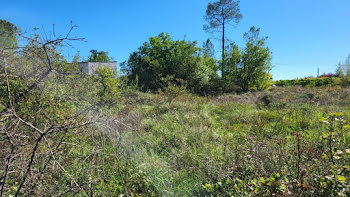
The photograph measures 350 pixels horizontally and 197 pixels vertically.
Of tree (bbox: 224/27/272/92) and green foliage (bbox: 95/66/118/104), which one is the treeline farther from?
green foliage (bbox: 95/66/118/104)

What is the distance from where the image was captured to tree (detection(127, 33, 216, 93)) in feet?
58.3

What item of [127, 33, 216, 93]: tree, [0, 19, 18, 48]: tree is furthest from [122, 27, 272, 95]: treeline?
[0, 19, 18, 48]: tree

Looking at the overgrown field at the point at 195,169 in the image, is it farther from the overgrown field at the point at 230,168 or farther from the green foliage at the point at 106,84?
the green foliage at the point at 106,84

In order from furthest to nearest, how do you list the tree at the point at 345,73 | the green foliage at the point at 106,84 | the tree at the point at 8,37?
1. the tree at the point at 345,73
2. the green foliage at the point at 106,84
3. the tree at the point at 8,37

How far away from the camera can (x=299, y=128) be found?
185 inches

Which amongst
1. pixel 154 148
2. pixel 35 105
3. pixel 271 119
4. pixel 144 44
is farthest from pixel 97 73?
pixel 144 44

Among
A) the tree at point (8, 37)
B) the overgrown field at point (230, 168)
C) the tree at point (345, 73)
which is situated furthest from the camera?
the tree at point (345, 73)

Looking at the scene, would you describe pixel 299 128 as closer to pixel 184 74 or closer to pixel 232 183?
pixel 232 183

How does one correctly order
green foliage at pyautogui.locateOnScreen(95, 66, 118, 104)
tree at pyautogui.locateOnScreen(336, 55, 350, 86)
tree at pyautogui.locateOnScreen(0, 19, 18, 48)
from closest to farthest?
tree at pyautogui.locateOnScreen(0, 19, 18, 48), green foliage at pyautogui.locateOnScreen(95, 66, 118, 104), tree at pyautogui.locateOnScreen(336, 55, 350, 86)

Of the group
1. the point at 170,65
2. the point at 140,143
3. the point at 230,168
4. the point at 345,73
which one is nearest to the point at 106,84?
the point at 140,143

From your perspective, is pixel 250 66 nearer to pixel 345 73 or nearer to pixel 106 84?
pixel 345 73

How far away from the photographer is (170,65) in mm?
18828

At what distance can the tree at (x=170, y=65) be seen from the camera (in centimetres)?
1777

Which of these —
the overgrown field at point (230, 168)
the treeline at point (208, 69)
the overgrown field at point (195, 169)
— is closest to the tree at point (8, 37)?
the overgrown field at point (195, 169)
